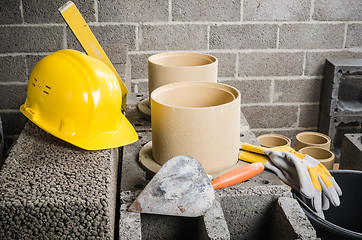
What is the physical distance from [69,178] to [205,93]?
679 mm

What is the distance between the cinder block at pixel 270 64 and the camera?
3445 mm

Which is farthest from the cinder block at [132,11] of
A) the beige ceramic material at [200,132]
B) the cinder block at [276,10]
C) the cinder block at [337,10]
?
the beige ceramic material at [200,132]

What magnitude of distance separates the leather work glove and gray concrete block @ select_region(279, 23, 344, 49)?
2012 millimetres

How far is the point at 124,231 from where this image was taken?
1124mm

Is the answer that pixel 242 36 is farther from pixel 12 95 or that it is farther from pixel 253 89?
pixel 12 95

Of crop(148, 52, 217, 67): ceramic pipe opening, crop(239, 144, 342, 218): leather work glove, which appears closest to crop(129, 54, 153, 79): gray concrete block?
crop(148, 52, 217, 67): ceramic pipe opening

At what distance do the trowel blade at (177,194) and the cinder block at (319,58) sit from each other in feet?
8.43

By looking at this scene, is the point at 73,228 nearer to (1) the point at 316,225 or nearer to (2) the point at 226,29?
(1) the point at 316,225

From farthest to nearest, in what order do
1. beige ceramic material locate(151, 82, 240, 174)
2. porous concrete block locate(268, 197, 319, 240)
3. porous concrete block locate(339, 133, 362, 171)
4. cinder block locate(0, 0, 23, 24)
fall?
cinder block locate(0, 0, 23, 24) → porous concrete block locate(339, 133, 362, 171) → beige ceramic material locate(151, 82, 240, 174) → porous concrete block locate(268, 197, 319, 240)

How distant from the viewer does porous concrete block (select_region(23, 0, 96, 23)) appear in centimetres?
312

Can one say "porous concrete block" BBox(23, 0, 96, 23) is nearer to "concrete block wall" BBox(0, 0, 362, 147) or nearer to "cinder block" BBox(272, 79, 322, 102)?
"concrete block wall" BBox(0, 0, 362, 147)

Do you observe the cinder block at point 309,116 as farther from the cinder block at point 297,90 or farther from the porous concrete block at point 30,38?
the porous concrete block at point 30,38

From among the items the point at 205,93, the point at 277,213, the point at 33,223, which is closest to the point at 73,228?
the point at 33,223

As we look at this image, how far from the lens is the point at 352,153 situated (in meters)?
2.55
